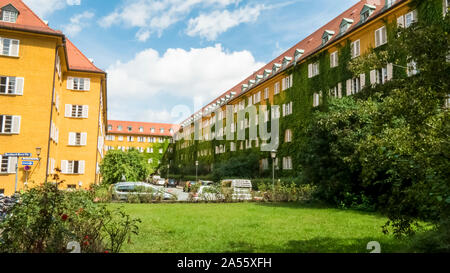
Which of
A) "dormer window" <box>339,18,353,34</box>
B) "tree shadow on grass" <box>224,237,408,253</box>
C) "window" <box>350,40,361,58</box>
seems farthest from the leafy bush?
"dormer window" <box>339,18,353,34</box>

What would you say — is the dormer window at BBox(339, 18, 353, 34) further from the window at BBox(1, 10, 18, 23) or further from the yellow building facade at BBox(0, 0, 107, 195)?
the window at BBox(1, 10, 18, 23)

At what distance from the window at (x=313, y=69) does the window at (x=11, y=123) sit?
25.5m

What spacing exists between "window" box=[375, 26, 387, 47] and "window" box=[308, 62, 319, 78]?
7518mm

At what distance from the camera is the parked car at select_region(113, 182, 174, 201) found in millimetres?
20250

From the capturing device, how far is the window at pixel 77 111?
96.2ft

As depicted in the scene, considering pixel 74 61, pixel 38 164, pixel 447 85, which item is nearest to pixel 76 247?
pixel 447 85

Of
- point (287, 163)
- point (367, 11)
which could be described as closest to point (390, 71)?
point (367, 11)

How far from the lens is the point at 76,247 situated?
3785 millimetres

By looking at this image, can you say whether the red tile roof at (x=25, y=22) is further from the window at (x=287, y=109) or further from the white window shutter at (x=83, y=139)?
the window at (x=287, y=109)

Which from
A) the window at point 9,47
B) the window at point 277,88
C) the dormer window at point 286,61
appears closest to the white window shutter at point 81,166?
the window at point 9,47

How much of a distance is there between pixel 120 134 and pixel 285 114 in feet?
201

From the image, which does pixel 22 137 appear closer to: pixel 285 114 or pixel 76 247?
pixel 76 247
